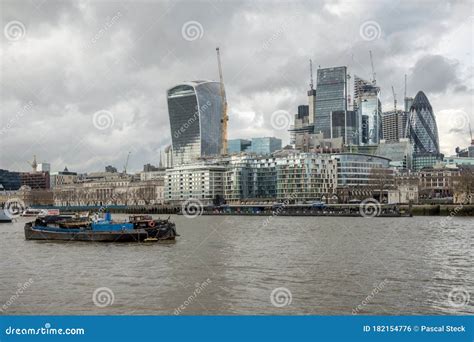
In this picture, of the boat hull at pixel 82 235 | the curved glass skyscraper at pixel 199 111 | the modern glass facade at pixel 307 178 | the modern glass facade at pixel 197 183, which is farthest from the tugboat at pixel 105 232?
the curved glass skyscraper at pixel 199 111

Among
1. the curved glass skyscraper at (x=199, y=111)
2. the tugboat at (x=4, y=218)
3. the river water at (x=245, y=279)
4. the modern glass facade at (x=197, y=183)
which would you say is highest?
the curved glass skyscraper at (x=199, y=111)

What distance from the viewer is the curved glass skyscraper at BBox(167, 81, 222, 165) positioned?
18950cm

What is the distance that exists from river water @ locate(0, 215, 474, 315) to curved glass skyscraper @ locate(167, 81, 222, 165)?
504 feet

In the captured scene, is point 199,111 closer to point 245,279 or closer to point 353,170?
point 353,170

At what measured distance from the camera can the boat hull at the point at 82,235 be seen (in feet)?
142

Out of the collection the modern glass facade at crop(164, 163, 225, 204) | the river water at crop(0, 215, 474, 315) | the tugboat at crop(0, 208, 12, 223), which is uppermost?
the modern glass facade at crop(164, 163, 225, 204)

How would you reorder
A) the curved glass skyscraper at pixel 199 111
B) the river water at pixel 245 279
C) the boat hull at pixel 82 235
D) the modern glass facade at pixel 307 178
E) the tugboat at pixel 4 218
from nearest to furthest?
the river water at pixel 245 279 → the boat hull at pixel 82 235 → the tugboat at pixel 4 218 → the modern glass facade at pixel 307 178 → the curved glass skyscraper at pixel 199 111

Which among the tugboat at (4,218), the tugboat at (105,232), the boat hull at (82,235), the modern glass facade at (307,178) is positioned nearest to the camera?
the boat hull at (82,235)

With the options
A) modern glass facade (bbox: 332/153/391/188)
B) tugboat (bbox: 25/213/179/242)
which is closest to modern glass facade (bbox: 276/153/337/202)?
modern glass facade (bbox: 332/153/391/188)

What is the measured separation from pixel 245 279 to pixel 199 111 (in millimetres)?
169646

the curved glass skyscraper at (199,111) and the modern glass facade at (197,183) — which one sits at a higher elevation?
the curved glass skyscraper at (199,111)

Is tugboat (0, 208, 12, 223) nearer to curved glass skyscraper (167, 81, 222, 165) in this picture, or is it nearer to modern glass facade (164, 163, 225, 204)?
modern glass facade (164, 163, 225, 204)

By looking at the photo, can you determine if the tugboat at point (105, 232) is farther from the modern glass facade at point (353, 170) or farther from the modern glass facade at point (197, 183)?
the modern glass facade at point (197, 183)

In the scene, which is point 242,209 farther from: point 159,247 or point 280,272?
point 280,272
